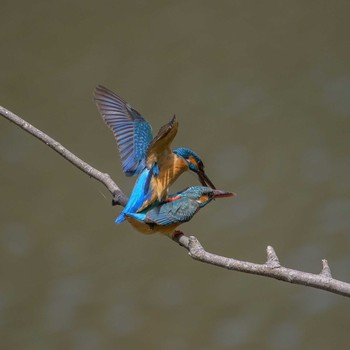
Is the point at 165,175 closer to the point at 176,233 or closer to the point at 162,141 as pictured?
the point at 162,141

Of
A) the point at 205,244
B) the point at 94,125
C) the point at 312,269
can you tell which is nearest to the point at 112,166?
the point at 94,125

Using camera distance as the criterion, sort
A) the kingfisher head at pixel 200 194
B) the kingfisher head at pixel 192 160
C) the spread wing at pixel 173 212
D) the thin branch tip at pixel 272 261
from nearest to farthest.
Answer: the thin branch tip at pixel 272 261 < the spread wing at pixel 173 212 < the kingfisher head at pixel 200 194 < the kingfisher head at pixel 192 160

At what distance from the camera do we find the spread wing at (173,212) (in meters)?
2.41

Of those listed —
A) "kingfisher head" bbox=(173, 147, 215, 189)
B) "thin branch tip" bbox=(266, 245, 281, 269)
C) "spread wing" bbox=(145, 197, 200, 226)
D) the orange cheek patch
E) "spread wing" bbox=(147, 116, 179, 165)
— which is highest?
"kingfisher head" bbox=(173, 147, 215, 189)

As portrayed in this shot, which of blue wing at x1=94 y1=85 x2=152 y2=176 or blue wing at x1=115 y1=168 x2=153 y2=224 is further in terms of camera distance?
blue wing at x1=94 y1=85 x2=152 y2=176

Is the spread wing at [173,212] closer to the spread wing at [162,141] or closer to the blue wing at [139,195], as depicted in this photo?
the blue wing at [139,195]

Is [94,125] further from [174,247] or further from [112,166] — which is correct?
[174,247]

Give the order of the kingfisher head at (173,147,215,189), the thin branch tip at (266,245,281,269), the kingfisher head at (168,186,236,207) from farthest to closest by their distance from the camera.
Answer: the kingfisher head at (173,147,215,189), the kingfisher head at (168,186,236,207), the thin branch tip at (266,245,281,269)

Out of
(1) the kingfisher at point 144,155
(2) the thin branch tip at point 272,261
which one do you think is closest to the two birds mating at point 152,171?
(1) the kingfisher at point 144,155

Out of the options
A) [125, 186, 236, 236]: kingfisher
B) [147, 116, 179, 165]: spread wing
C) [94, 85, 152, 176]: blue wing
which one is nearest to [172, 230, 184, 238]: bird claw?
[125, 186, 236, 236]: kingfisher

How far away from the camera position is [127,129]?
2.96 m

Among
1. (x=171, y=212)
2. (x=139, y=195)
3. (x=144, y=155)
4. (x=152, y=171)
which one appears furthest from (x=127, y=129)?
(x=171, y=212)

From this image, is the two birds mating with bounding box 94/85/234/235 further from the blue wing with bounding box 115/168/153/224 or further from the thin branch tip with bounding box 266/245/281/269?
the thin branch tip with bounding box 266/245/281/269

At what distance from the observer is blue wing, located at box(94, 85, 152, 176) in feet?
9.29
